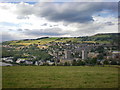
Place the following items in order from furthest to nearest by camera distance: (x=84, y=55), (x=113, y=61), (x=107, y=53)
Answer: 1. (x=84, y=55)
2. (x=107, y=53)
3. (x=113, y=61)

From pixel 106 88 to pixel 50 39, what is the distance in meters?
58.2

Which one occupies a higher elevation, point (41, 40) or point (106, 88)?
point (41, 40)

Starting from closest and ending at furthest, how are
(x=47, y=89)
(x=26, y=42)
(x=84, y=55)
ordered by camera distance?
(x=47, y=89), (x=84, y=55), (x=26, y=42)

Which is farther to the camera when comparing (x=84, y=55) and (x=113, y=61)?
(x=84, y=55)

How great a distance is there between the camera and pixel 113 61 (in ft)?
82.6

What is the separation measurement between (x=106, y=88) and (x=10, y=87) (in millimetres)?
5750

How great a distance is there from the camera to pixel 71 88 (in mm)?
8094

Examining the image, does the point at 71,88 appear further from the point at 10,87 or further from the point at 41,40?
the point at 41,40

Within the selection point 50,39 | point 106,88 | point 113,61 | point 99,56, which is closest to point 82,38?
point 50,39

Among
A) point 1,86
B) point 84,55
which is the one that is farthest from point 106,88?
point 84,55

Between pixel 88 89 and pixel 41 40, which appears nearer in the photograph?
pixel 88 89

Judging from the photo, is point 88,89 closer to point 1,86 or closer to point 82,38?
point 1,86

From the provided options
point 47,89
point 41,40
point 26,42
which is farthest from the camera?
point 41,40

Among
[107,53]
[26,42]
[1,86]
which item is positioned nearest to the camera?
[1,86]
